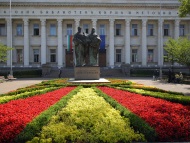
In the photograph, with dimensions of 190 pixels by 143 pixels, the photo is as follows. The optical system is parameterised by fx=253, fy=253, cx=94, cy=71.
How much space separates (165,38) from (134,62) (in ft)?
28.2

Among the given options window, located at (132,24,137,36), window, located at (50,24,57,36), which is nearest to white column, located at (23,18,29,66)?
window, located at (50,24,57,36)

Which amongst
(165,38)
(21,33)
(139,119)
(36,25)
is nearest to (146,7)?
(165,38)

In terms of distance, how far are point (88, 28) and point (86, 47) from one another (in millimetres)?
30778

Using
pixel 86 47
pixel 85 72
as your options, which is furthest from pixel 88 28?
pixel 85 72

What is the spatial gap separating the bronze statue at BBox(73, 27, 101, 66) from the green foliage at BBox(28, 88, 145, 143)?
567 inches

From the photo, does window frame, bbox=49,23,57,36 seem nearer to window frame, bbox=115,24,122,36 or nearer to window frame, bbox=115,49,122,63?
window frame, bbox=115,24,122,36

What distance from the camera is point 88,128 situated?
24.9ft

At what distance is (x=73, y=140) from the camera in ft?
22.3

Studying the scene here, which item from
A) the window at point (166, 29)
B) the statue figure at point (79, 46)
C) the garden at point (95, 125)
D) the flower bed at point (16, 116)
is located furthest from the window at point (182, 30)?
the flower bed at point (16, 116)

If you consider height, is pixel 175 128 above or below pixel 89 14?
below

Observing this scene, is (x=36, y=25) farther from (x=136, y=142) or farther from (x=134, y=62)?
(x=136, y=142)

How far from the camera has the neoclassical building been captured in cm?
5131

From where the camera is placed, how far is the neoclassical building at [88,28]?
5131 cm

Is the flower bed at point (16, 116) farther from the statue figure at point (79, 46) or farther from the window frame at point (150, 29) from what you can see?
the window frame at point (150, 29)
